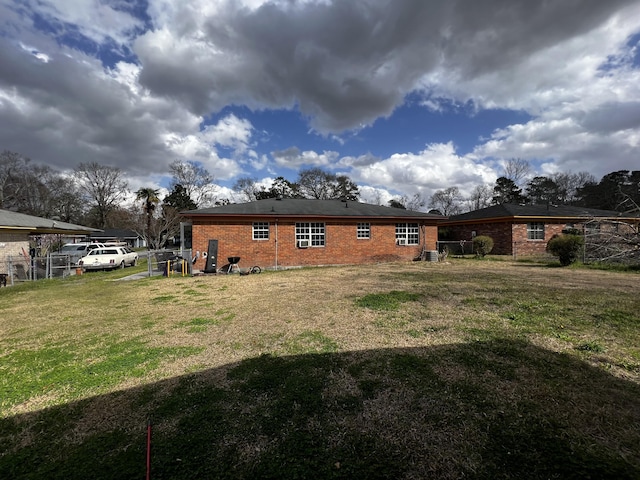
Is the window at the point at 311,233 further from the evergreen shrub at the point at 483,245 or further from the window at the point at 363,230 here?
the evergreen shrub at the point at 483,245

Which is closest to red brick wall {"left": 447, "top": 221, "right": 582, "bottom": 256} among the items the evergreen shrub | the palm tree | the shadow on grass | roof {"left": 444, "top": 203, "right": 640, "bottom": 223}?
roof {"left": 444, "top": 203, "right": 640, "bottom": 223}

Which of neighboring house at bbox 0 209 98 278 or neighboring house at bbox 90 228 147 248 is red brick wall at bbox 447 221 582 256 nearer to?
neighboring house at bbox 0 209 98 278

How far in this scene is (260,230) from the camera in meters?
16.0

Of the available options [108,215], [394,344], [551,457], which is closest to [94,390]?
[394,344]

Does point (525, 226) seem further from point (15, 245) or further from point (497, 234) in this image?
point (15, 245)

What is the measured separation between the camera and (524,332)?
508cm

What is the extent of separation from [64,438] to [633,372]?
20.4 feet

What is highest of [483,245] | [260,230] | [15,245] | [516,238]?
[260,230]

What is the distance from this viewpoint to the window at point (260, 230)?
16.0m

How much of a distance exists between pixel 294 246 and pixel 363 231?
4.28m

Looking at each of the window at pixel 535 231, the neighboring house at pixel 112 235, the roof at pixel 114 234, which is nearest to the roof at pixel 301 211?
the window at pixel 535 231

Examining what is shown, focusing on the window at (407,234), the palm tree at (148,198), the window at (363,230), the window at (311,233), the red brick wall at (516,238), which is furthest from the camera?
the palm tree at (148,198)

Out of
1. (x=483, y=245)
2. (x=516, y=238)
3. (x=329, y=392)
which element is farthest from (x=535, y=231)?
(x=329, y=392)

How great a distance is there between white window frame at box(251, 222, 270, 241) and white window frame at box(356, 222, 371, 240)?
5.27 metres
